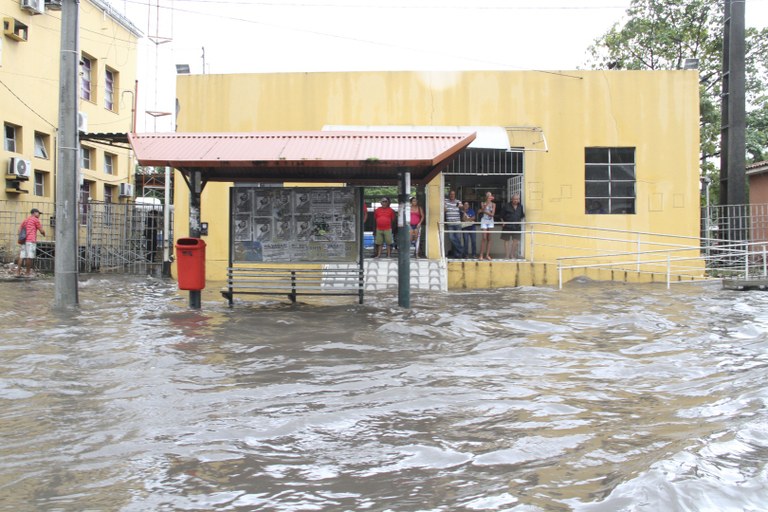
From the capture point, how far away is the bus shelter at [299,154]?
33.0 ft

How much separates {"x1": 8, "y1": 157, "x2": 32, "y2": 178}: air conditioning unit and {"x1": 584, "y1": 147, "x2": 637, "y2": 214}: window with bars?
17.3m

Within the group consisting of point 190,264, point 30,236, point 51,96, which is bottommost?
point 190,264

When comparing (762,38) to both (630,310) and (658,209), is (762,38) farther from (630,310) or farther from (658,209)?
(630,310)

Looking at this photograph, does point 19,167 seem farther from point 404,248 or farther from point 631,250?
point 631,250

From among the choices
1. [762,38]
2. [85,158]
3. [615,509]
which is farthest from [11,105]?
[762,38]

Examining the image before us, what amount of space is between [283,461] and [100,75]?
26672 millimetres

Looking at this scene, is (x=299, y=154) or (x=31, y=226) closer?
(x=299, y=154)

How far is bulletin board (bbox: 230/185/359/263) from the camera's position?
11.4 metres

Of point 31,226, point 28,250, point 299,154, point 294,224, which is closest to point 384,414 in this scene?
point 299,154

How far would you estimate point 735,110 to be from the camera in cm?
1803

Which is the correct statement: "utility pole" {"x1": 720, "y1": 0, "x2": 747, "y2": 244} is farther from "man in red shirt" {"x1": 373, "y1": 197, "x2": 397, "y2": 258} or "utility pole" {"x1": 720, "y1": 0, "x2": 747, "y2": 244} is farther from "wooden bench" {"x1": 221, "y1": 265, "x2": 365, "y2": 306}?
"wooden bench" {"x1": 221, "y1": 265, "x2": 365, "y2": 306}

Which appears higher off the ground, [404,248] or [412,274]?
[404,248]

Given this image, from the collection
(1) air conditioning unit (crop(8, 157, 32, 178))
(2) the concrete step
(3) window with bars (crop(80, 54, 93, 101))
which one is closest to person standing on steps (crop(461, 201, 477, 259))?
(2) the concrete step

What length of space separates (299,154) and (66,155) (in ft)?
12.9
